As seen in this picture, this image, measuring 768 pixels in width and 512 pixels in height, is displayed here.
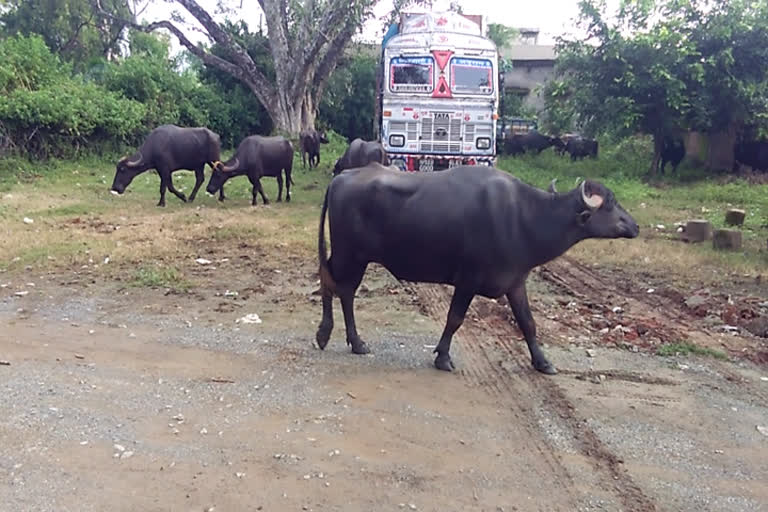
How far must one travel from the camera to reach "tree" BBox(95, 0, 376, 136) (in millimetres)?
21719

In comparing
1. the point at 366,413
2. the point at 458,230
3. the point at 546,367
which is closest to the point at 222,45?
the point at 458,230

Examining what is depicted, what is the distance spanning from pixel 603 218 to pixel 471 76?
1022 cm

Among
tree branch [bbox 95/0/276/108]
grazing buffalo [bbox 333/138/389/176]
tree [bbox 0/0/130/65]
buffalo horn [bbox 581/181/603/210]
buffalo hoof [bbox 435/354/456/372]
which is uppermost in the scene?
tree [bbox 0/0/130/65]

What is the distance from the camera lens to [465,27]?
15.8 m

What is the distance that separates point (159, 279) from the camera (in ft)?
25.8

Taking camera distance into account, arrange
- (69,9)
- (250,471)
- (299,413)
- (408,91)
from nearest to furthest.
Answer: (250,471) < (299,413) < (408,91) < (69,9)

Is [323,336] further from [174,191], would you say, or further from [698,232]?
[174,191]

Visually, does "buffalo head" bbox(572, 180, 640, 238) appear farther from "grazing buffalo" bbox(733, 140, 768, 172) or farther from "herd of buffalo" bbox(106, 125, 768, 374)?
"grazing buffalo" bbox(733, 140, 768, 172)

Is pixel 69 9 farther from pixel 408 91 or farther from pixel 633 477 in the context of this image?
pixel 633 477

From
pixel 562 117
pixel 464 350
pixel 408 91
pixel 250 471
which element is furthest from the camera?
pixel 562 117

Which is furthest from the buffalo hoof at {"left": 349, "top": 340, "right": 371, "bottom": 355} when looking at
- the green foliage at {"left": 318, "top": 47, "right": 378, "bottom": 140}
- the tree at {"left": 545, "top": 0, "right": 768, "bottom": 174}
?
the green foliage at {"left": 318, "top": 47, "right": 378, "bottom": 140}

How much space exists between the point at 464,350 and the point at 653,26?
52.9 feet

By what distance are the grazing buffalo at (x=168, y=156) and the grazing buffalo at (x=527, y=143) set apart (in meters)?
14.1

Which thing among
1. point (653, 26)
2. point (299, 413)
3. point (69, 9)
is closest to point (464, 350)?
point (299, 413)
